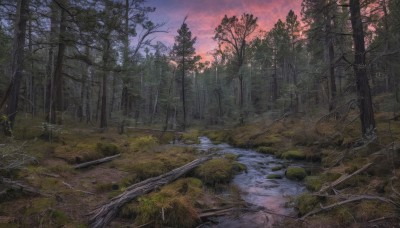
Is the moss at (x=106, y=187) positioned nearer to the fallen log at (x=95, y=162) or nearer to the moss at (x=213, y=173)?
the fallen log at (x=95, y=162)

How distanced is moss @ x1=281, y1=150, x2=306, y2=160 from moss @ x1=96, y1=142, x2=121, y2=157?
8933 mm

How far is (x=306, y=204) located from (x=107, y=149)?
8967 mm

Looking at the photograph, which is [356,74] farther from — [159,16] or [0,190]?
[159,16]

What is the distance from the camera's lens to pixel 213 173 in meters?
9.78

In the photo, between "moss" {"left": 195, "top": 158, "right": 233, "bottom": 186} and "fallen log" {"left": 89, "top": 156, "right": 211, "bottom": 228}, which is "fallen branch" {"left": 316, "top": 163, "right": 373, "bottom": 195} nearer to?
"moss" {"left": 195, "top": 158, "right": 233, "bottom": 186}

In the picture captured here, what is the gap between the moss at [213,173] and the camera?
9.57 metres

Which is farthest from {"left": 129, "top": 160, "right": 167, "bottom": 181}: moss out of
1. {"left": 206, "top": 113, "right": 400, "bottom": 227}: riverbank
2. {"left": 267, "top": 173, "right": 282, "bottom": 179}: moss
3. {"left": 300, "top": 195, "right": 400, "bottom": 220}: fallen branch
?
{"left": 300, "top": 195, "right": 400, "bottom": 220}: fallen branch

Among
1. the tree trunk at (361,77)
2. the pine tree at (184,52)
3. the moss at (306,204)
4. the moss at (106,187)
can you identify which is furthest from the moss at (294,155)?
the pine tree at (184,52)

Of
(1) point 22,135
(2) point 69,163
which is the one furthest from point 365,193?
(1) point 22,135

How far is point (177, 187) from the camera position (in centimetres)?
762

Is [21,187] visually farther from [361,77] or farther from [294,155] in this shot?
[294,155]

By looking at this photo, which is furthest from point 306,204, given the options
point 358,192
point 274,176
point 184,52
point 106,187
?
point 184,52

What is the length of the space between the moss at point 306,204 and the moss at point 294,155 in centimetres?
736

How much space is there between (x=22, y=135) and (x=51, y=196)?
717 centimetres
